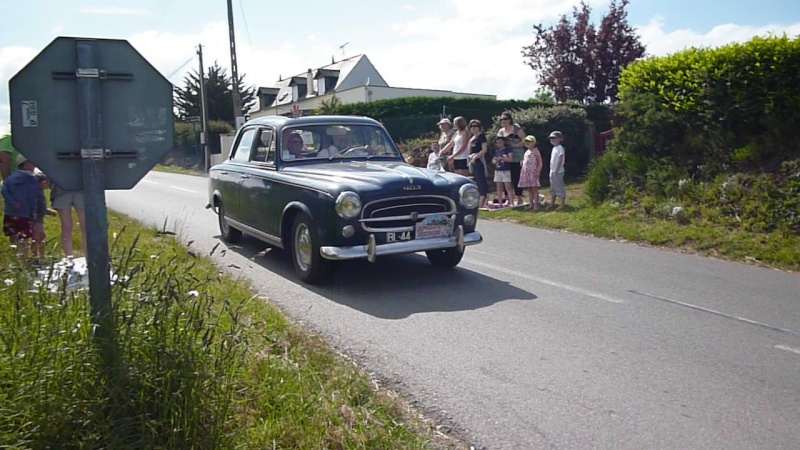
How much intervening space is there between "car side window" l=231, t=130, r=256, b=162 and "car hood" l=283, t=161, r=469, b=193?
1.32 meters

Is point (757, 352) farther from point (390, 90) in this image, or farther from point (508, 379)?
point (390, 90)

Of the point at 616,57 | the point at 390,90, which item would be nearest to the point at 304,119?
the point at 616,57

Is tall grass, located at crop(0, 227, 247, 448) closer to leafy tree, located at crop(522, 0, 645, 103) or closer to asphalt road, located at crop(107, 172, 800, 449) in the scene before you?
asphalt road, located at crop(107, 172, 800, 449)

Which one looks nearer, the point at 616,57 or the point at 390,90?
the point at 616,57

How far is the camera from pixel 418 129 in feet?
81.7

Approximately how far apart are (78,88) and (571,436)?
9.94ft

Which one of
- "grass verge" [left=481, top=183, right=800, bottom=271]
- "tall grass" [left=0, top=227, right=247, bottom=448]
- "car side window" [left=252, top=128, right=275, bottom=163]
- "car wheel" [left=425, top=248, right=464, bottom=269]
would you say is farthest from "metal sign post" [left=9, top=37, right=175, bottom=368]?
"grass verge" [left=481, top=183, right=800, bottom=271]

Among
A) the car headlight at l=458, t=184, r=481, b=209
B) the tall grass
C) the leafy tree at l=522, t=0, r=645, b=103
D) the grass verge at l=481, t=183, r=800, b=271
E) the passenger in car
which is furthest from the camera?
the leafy tree at l=522, t=0, r=645, b=103

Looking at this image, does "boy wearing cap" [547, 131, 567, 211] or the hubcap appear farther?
"boy wearing cap" [547, 131, 567, 211]

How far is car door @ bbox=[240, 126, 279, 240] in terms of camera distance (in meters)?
8.35

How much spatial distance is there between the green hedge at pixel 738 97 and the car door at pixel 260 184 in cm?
735

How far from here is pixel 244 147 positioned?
9625mm

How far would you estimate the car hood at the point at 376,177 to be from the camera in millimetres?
7234

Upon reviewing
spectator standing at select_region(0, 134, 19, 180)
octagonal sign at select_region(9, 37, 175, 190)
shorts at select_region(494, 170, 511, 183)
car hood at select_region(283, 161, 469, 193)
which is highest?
octagonal sign at select_region(9, 37, 175, 190)
